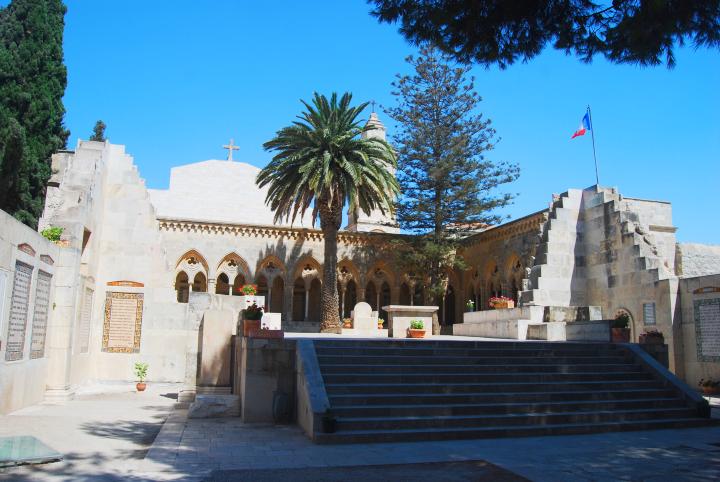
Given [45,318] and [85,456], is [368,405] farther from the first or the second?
[45,318]

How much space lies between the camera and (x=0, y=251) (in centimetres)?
962

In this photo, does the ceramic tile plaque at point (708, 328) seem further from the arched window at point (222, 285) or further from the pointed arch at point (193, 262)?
the arched window at point (222, 285)

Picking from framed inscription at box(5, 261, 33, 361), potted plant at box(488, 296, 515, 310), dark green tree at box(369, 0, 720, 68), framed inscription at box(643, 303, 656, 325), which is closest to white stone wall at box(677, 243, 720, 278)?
framed inscription at box(643, 303, 656, 325)

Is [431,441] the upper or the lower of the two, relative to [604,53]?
lower

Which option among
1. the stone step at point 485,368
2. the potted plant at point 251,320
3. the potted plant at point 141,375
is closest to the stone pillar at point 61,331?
the potted plant at point 141,375

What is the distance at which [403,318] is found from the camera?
1861 cm

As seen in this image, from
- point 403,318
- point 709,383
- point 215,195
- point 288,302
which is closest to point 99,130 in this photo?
point 215,195

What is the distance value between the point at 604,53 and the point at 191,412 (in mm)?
8840

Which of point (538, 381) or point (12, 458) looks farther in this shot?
point (538, 381)

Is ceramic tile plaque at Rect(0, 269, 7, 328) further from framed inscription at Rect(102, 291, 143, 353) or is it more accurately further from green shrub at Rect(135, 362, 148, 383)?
framed inscription at Rect(102, 291, 143, 353)

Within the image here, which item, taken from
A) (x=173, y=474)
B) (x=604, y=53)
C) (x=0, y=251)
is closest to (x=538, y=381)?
(x=604, y=53)

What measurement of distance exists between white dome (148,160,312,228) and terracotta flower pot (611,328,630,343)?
80.9 feet

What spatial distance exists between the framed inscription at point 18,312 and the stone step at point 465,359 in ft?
18.3

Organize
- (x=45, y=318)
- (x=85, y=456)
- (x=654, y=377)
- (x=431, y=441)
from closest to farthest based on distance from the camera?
(x=85, y=456), (x=431, y=441), (x=654, y=377), (x=45, y=318)
